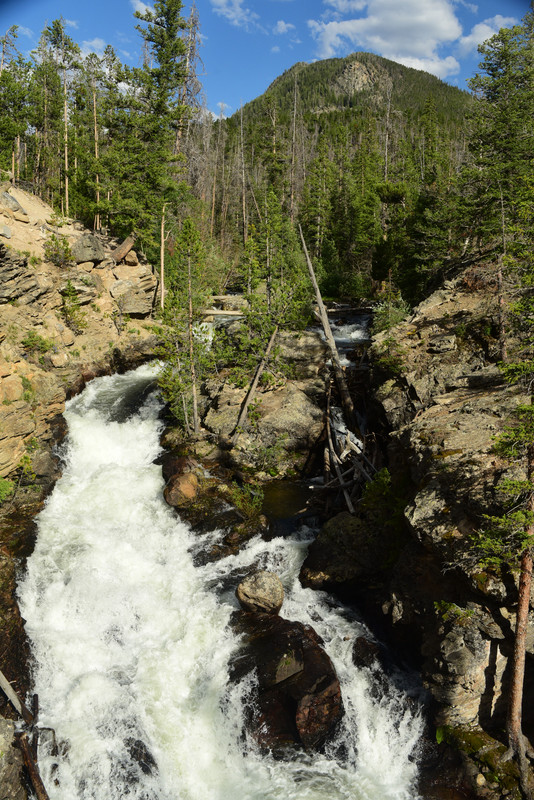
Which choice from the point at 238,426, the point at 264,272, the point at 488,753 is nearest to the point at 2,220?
the point at 264,272

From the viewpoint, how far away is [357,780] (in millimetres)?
9258

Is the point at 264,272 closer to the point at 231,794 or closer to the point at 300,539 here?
the point at 300,539

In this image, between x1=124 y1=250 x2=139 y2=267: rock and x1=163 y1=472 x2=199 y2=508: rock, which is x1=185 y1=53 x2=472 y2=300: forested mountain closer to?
x1=124 y1=250 x2=139 y2=267: rock

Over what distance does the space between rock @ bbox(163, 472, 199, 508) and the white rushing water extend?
0.41 metres

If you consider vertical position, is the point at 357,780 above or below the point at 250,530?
below

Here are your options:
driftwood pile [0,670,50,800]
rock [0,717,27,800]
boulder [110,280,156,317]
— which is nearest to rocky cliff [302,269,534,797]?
driftwood pile [0,670,50,800]

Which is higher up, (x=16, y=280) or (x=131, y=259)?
(x=131, y=259)

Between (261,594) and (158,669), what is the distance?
2.99m

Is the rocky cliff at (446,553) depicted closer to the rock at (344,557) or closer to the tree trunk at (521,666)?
the rock at (344,557)

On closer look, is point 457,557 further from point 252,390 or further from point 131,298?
point 131,298

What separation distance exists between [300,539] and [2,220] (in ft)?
71.8

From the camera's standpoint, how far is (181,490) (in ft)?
52.4

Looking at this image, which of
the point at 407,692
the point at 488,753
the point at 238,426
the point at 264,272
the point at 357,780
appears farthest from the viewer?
the point at 264,272

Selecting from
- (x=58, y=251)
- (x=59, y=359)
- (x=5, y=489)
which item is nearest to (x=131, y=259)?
(x=58, y=251)
